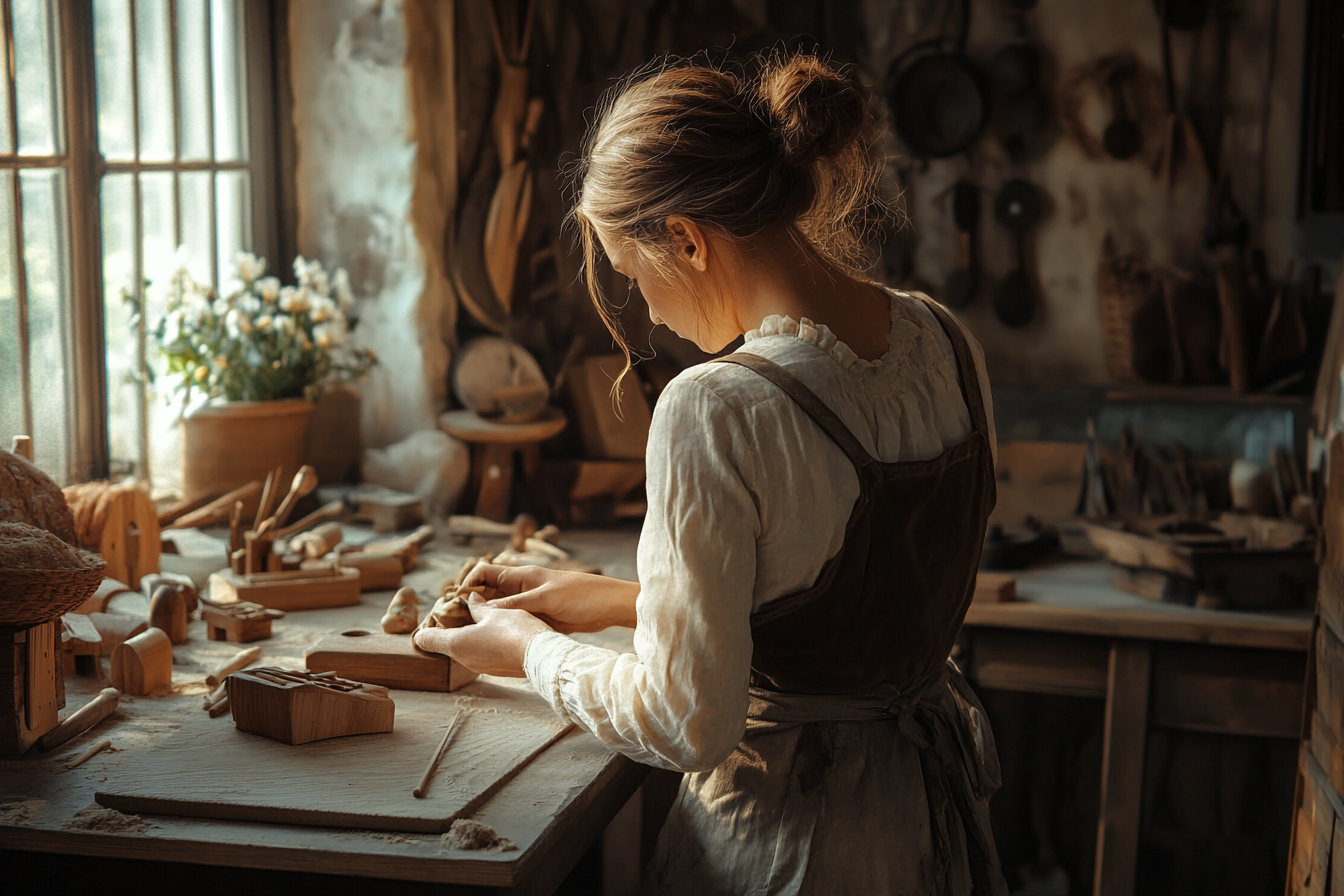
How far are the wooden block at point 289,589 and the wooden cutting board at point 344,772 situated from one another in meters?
0.61

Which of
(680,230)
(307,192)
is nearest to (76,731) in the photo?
(680,230)

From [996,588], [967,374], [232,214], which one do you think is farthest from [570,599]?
[232,214]

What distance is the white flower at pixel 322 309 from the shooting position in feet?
9.23

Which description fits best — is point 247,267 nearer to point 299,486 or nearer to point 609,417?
point 299,486

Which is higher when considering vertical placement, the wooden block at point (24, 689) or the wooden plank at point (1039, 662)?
the wooden block at point (24, 689)

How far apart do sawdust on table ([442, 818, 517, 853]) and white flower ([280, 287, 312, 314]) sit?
181cm

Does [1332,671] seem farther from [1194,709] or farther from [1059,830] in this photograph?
[1059,830]

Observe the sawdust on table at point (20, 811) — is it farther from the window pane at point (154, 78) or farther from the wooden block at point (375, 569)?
the window pane at point (154, 78)

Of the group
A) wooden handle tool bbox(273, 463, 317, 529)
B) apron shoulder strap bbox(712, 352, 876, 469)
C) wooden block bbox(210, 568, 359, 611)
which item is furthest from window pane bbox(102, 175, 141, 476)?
apron shoulder strap bbox(712, 352, 876, 469)

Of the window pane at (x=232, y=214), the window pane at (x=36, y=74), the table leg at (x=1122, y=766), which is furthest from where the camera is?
the window pane at (x=232, y=214)

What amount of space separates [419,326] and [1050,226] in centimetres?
174

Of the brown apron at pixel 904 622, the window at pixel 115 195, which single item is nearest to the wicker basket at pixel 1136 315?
the brown apron at pixel 904 622

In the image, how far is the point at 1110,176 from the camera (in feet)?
10.6

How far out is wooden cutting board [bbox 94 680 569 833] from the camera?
1.27 m
